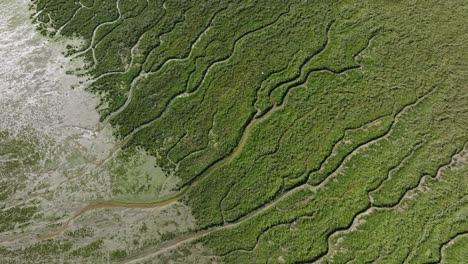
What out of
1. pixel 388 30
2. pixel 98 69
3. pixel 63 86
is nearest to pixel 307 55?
pixel 388 30

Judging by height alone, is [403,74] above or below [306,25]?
below

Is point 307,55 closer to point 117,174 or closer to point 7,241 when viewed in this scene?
point 117,174

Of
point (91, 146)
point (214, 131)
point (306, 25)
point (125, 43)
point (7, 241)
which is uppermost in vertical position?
point (306, 25)

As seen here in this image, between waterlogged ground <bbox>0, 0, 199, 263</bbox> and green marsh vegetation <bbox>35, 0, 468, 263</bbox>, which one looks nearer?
green marsh vegetation <bbox>35, 0, 468, 263</bbox>

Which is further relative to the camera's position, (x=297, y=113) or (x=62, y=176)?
(x=297, y=113)

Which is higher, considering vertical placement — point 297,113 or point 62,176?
point 297,113
